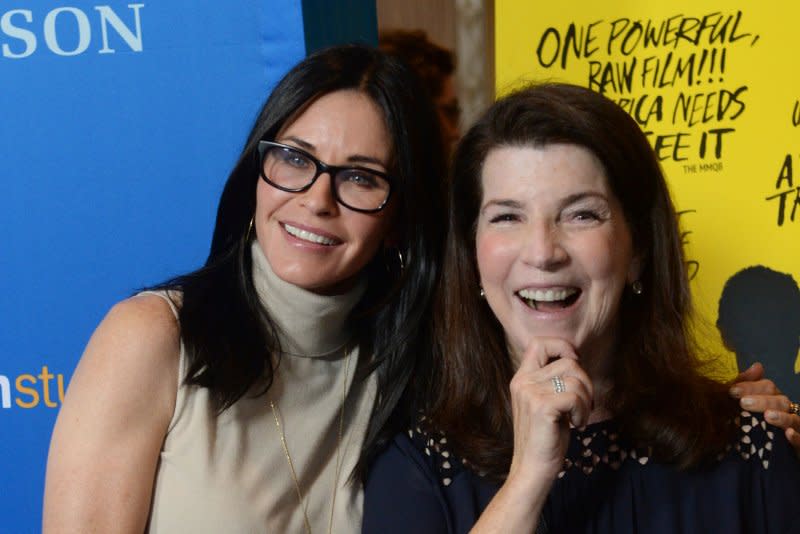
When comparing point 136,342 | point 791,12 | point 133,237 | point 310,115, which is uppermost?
point 791,12

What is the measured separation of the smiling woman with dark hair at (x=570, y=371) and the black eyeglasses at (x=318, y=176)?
135 mm

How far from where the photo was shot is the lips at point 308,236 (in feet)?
5.27

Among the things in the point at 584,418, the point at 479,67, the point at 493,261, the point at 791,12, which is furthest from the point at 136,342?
the point at 479,67

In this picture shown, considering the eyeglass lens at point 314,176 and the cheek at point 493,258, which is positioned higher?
the eyeglass lens at point 314,176

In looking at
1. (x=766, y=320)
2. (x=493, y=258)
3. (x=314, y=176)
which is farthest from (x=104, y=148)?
(x=766, y=320)

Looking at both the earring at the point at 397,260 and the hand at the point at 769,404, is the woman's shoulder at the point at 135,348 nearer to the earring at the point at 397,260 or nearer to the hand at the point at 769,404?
the earring at the point at 397,260

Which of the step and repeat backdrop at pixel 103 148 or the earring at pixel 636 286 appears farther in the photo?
the step and repeat backdrop at pixel 103 148

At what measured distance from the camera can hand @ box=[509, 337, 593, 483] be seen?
1.42 metres

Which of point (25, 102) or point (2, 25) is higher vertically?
point (2, 25)

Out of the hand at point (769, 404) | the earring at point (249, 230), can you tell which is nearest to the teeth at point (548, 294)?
the hand at point (769, 404)

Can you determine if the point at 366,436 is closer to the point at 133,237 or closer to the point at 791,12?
the point at 133,237

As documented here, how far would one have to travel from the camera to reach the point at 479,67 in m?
3.19

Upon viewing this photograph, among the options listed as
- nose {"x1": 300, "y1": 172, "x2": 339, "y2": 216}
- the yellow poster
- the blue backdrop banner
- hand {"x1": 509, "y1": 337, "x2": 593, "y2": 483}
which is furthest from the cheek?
the yellow poster

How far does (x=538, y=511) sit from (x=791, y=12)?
1.20 meters
